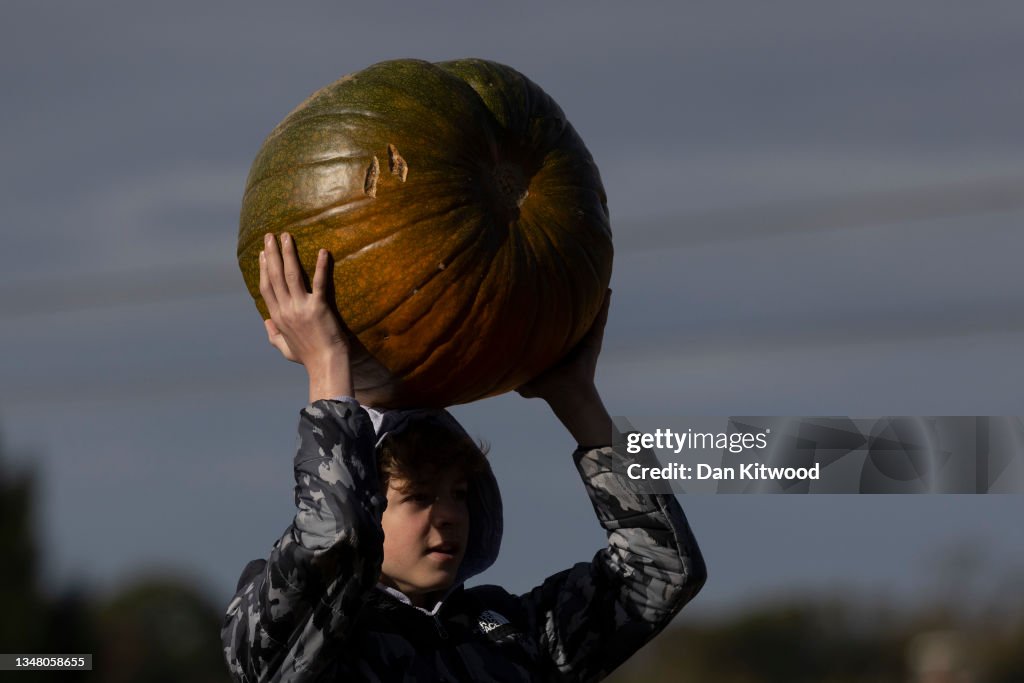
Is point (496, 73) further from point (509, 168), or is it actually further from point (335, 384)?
point (335, 384)

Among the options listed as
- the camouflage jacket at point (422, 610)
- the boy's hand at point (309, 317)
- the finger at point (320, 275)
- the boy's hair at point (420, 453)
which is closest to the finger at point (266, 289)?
the boy's hand at point (309, 317)

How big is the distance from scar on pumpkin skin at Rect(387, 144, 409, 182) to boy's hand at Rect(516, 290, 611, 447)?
715 mm

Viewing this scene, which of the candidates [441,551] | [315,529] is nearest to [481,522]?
[441,551]

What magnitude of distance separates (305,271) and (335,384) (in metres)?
0.26

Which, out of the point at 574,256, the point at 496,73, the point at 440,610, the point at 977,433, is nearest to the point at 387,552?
the point at 440,610

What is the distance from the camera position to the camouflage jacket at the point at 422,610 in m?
3.72

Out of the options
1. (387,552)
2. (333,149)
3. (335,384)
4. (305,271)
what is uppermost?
(333,149)

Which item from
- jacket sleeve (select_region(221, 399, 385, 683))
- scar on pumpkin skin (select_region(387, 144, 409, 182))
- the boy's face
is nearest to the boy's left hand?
jacket sleeve (select_region(221, 399, 385, 683))

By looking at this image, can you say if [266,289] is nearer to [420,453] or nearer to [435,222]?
[435,222]

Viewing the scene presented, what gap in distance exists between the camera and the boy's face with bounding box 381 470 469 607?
406 centimetres

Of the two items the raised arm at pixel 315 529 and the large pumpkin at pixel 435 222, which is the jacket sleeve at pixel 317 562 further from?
the large pumpkin at pixel 435 222

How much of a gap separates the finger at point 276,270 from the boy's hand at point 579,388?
Answer: 76cm

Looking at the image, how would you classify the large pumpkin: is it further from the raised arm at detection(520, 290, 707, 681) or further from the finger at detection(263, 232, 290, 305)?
the raised arm at detection(520, 290, 707, 681)

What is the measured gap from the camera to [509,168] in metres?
4.02
